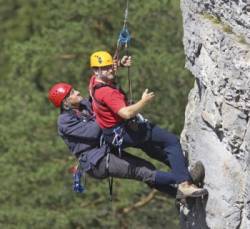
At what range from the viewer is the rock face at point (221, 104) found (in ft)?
24.3

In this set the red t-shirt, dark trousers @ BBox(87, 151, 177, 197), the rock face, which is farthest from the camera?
dark trousers @ BBox(87, 151, 177, 197)

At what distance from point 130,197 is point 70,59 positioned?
4027 mm

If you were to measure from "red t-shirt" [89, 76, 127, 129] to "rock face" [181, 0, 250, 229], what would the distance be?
84 centimetres

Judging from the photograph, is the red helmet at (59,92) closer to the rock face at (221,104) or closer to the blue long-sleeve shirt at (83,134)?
the blue long-sleeve shirt at (83,134)

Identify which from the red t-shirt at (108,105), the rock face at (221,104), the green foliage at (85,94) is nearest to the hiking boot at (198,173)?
the rock face at (221,104)

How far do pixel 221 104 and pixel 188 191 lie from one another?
45.0 inches

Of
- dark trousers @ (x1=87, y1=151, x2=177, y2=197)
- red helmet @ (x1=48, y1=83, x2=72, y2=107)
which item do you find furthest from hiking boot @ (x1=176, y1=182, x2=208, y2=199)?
red helmet @ (x1=48, y1=83, x2=72, y2=107)

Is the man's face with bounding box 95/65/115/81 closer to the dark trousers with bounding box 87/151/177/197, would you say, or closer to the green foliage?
the dark trousers with bounding box 87/151/177/197

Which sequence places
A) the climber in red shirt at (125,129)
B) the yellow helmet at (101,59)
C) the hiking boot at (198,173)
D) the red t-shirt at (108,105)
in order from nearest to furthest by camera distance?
the red t-shirt at (108,105) < the climber in red shirt at (125,129) < the hiking boot at (198,173) < the yellow helmet at (101,59)

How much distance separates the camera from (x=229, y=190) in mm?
7828

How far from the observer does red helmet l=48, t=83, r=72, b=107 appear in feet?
28.8

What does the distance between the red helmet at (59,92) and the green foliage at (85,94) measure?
789 cm

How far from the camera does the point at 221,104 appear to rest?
778 cm

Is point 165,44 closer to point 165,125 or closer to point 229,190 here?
point 165,125
